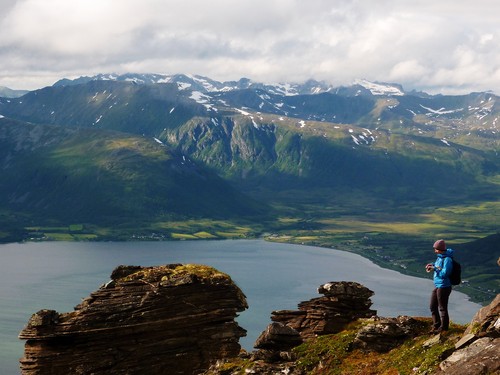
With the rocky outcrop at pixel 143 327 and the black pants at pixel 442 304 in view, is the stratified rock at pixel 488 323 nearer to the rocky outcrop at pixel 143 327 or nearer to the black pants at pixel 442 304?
the black pants at pixel 442 304

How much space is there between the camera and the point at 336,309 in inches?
1630

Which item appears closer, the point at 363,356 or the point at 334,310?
the point at 363,356

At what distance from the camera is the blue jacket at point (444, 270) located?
112 feet

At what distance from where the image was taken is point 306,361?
3625 centimetres

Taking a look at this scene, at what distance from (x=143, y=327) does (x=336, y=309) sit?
10.3 metres

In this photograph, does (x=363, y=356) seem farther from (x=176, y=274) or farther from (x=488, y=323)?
(x=176, y=274)

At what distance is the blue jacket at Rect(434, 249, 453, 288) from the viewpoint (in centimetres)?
3409

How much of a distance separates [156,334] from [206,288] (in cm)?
370

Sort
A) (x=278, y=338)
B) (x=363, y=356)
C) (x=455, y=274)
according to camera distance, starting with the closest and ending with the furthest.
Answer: (x=455, y=274)
(x=363, y=356)
(x=278, y=338)

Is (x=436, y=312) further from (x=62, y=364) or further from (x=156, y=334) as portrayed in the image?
(x=62, y=364)

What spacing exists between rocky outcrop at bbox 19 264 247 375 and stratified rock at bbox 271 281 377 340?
14.1 feet

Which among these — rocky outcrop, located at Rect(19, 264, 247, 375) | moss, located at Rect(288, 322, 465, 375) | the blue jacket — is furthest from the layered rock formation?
the blue jacket

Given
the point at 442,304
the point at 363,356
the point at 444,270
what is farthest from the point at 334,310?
the point at 444,270

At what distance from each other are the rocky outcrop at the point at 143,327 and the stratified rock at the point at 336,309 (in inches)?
169
